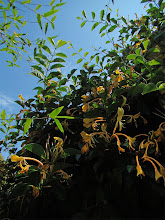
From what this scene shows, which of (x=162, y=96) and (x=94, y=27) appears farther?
(x=94, y=27)

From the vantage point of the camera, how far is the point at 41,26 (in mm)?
987

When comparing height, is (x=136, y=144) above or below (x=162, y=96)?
below

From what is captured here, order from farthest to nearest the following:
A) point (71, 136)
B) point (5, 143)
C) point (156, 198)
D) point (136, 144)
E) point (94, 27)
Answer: point (5, 143)
point (94, 27)
point (71, 136)
point (136, 144)
point (156, 198)

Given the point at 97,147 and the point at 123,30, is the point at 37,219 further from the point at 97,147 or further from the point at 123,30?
the point at 123,30

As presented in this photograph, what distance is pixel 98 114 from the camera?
0.70m

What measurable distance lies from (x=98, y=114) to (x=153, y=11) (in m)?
1.02

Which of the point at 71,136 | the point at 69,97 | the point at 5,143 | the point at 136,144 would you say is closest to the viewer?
the point at 136,144

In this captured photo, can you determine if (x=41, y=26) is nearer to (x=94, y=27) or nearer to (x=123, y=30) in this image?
(x=94, y=27)

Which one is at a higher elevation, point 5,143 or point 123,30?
point 123,30

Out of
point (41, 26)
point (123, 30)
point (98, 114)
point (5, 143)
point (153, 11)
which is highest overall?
point (123, 30)

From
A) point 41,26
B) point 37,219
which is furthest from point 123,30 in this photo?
point 37,219

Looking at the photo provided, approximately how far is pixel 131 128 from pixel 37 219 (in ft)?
1.68

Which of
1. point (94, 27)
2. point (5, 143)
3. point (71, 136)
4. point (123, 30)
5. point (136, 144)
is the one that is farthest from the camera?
point (5, 143)

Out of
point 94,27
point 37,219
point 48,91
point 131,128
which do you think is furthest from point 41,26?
point 37,219
